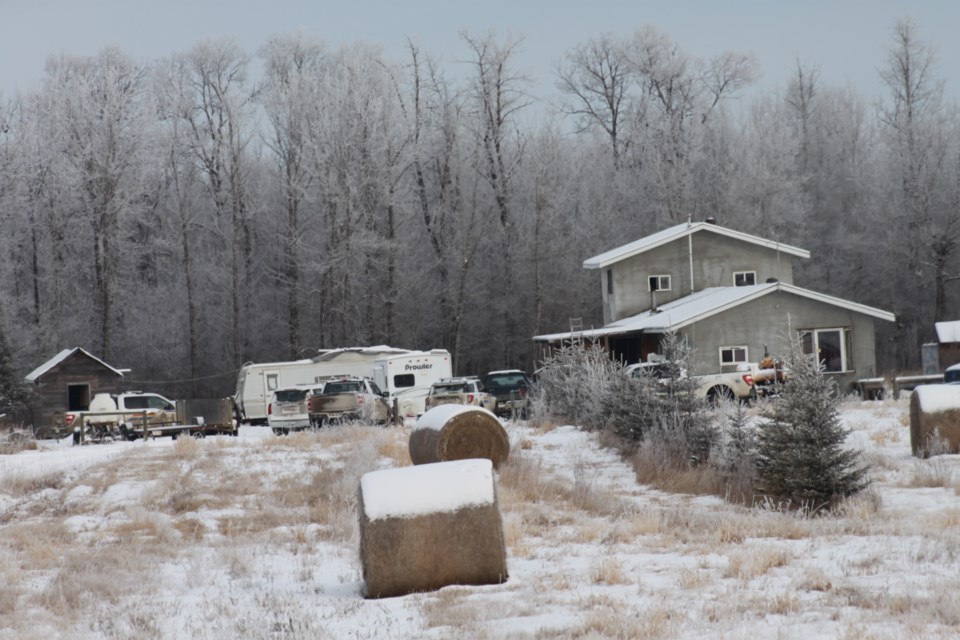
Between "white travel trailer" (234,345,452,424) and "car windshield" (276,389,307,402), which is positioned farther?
"white travel trailer" (234,345,452,424)

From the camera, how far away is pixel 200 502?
15359mm

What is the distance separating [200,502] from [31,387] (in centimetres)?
2776

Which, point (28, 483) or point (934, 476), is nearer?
point (934, 476)

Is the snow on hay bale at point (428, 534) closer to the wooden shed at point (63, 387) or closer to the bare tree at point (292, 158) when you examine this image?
the wooden shed at point (63, 387)

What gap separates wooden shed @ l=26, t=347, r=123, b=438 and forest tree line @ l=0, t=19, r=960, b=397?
37.3ft

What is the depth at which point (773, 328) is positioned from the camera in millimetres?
36500

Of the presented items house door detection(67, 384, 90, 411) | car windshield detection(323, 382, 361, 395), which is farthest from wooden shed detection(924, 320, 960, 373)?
house door detection(67, 384, 90, 411)

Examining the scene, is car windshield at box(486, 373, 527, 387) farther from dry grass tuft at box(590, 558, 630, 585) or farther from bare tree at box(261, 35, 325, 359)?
dry grass tuft at box(590, 558, 630, 585)

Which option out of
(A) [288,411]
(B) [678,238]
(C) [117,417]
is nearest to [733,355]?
(B) [678,238]

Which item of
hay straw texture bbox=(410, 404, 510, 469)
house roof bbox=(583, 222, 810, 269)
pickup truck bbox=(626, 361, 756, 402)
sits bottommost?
hay straw texture bbox=(410, 404, 510, 469)

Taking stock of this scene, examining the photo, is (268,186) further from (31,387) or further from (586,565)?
(586,565)

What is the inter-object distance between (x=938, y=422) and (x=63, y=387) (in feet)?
101

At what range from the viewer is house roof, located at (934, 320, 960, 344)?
39219 mm

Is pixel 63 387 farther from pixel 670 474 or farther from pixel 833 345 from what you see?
pixel 670 474
